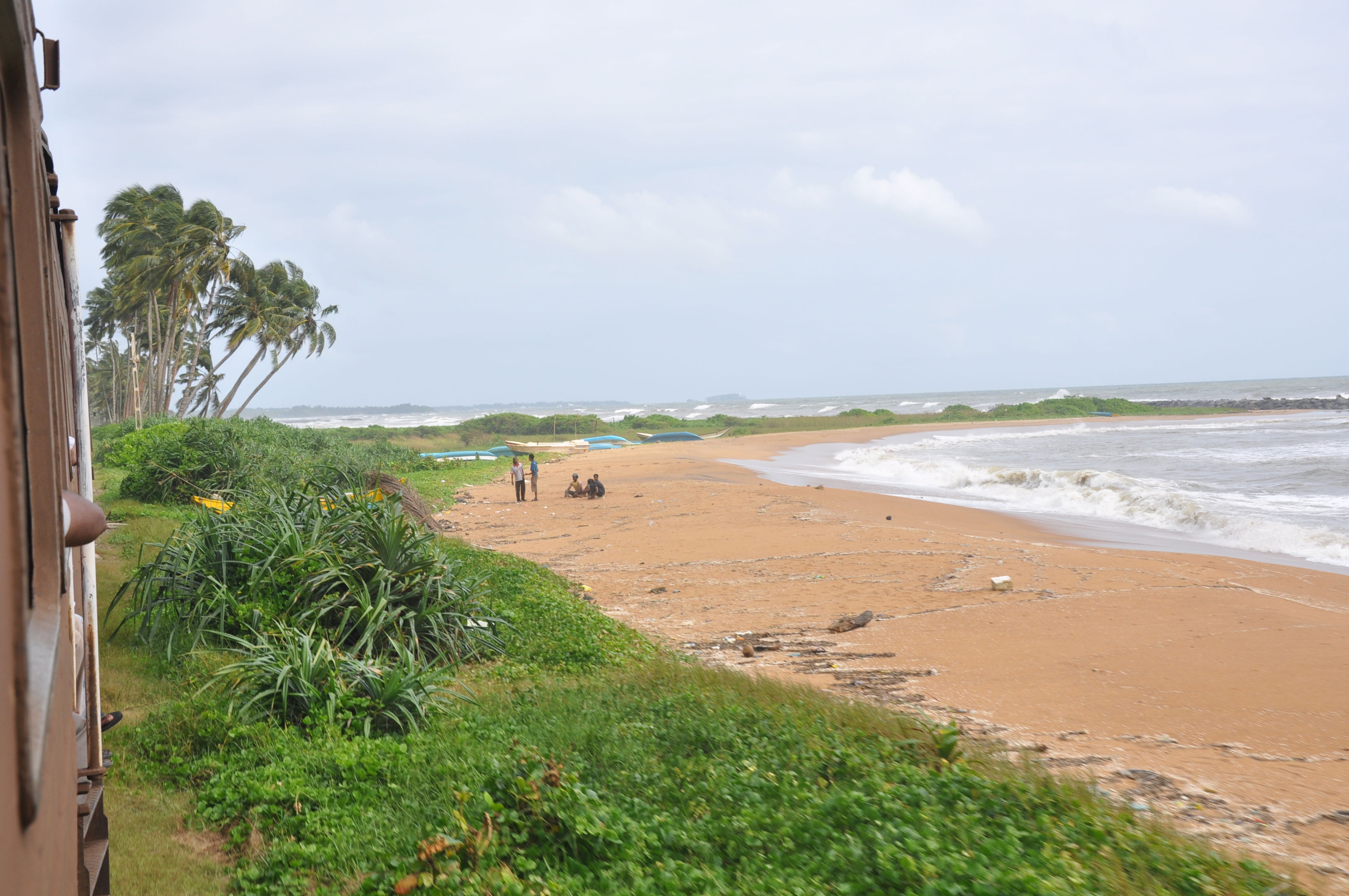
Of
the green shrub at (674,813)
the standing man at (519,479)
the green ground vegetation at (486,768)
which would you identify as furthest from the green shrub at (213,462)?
the green shrub at (674,813)

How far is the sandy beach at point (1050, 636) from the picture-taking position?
5.76 m

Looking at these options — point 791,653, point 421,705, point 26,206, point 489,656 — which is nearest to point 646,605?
point 791,653

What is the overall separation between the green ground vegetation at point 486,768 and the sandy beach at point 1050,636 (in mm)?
1116

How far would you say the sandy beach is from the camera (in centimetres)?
576

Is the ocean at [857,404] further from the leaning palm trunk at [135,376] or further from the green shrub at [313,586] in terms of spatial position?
the green shrub at [313,586]

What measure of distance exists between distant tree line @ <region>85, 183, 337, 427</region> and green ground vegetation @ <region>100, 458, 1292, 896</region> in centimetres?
2618

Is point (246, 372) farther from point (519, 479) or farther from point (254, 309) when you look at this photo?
point (519, 479)

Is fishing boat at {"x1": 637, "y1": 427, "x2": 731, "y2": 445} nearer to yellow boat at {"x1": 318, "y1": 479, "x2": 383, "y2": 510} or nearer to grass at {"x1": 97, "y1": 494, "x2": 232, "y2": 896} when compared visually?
yellow boat at {"x1": 318, "y1": 479, "x2": 383, "y2": 510}

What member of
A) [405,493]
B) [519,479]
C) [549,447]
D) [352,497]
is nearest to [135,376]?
[549,447]

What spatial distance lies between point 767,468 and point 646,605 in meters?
22.5

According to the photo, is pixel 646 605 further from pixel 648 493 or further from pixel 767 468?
pixel 767 468

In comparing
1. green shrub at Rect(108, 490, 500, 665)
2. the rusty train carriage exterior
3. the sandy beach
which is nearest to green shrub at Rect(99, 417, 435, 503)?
green shrub at Rect(108, 490, 500, 665)

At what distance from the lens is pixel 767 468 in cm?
3412

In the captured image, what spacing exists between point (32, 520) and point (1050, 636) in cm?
980
